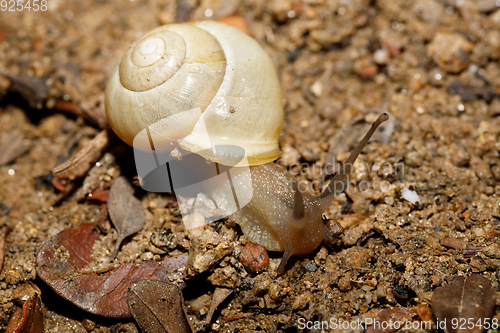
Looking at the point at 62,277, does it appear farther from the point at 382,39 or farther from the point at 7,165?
the point at 382,39

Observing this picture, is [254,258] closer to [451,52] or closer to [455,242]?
[455,242]

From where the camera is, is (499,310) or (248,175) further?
(248,175)

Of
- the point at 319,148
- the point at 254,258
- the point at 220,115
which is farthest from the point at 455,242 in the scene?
the point at 220,115

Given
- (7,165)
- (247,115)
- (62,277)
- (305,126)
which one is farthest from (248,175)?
(7,165)

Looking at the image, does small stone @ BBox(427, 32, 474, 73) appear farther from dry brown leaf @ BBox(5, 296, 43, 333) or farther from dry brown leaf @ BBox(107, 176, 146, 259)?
dry brown leaf @ BBox(5, 296, 43, 333)

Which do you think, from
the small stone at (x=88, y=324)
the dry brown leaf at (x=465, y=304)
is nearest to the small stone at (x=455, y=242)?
the dry brown leaf at (x=465, y=304)

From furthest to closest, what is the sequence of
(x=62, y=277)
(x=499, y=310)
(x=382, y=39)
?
1. (x=382, y=39)
2. (x=62, y=277)
3. (x=499, y=310)
